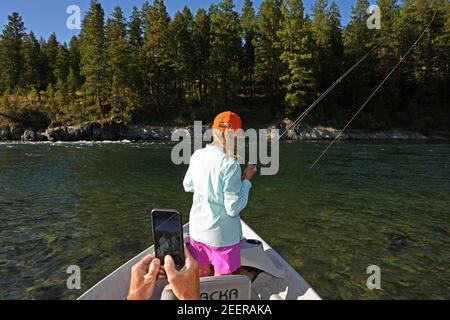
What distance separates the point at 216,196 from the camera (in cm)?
460

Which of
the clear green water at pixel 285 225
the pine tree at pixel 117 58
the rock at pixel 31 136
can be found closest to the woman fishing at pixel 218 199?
the clear green water at pixel 285 225

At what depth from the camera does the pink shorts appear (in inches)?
191

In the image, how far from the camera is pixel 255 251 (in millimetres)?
5992

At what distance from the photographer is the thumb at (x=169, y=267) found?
431 cm

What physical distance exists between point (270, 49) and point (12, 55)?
57487 mm

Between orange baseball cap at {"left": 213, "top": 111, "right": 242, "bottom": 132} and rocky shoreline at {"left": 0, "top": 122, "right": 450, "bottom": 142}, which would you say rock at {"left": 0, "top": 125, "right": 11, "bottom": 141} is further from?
orange baseball cap at {"left": 213, "top": 111, "right": 242, "bottom": 132}

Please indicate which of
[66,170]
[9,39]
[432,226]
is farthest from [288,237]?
[9,39]

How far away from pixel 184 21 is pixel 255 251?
69596 millimetres

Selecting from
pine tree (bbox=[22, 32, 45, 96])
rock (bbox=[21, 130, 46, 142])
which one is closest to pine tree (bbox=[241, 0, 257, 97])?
rock (bbox=[21, 130, 46, 142])

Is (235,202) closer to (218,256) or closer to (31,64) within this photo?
(218,256)

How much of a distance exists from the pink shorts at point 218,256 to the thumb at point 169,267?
0.47 meters

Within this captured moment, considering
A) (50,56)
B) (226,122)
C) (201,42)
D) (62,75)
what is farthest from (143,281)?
(50,56)

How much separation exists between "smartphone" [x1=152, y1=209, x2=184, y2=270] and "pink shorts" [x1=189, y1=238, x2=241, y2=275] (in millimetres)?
281

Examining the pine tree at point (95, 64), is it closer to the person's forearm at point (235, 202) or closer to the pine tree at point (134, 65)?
the pine tree at point (134, 65)
